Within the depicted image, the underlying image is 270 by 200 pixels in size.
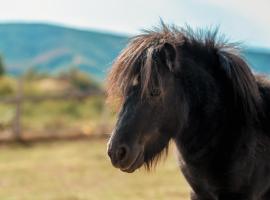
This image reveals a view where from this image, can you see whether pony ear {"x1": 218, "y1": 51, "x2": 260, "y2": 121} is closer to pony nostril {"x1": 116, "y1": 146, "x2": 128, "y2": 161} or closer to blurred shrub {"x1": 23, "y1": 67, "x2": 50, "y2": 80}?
pony nostril {"x1": 116, "y1": 146, "x2": 128, "y2": 161}

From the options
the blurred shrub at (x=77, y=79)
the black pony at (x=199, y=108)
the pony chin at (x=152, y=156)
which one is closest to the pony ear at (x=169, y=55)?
the black pony at (x=199, y=108)

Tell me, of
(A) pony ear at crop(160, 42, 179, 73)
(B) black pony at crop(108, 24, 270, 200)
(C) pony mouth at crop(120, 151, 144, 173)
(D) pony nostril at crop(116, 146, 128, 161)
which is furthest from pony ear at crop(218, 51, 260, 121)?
(D) pony nostril at crop(116, 146, 128, 161)

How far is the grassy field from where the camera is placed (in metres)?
9.48

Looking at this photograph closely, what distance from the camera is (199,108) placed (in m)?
4.09

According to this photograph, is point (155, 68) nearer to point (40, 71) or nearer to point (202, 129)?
point (202, 129)

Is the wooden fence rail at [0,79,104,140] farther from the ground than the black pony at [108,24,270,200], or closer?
closer

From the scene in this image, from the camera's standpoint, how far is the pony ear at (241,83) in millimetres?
4148

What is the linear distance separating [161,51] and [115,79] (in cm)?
40

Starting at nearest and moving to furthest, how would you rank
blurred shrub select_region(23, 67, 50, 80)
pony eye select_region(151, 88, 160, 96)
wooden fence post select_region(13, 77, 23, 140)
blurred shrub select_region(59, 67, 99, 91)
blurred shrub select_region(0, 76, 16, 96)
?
pony eye select_region(151, 88, 160, 96) < wooden fence post select_region(13, 77, 23, 140) < blurred shrub select_region(0, 76, 16, 96) < blurred shrub select_region(59, 67, 99, 91) < blurred shrub select_region(23, 67, 50, 80)

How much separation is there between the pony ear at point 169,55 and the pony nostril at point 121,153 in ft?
2.29

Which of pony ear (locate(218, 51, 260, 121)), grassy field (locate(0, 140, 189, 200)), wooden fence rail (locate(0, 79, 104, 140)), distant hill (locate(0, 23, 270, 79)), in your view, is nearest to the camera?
pony ear (locate(218, 51, 260, 121))

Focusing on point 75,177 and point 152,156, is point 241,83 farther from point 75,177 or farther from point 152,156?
point 75,177

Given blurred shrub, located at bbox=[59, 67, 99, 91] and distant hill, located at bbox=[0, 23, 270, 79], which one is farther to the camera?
blurred shrub, located at bbox=[59, 67, 99, 91]

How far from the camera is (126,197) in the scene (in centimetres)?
925
